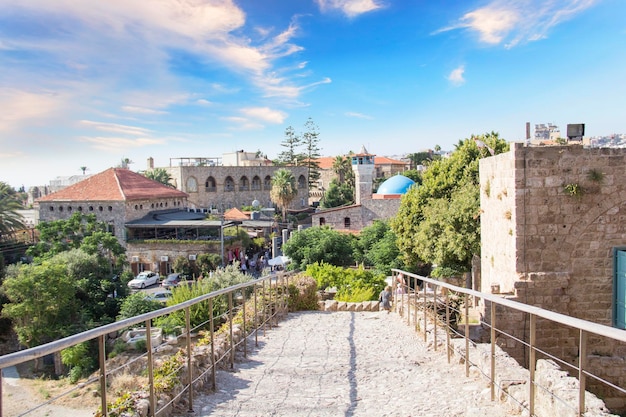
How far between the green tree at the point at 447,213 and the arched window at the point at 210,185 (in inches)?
1497

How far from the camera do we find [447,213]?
56.2ft

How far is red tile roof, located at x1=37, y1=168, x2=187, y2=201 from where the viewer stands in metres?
38.8

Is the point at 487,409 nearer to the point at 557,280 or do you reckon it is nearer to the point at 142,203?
the point at 557,280

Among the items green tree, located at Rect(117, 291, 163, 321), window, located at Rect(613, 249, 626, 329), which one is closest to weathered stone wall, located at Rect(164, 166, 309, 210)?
green tree, located at Rect(117, 291, 163, 321)

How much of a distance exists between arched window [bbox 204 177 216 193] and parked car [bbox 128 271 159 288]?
25.9m

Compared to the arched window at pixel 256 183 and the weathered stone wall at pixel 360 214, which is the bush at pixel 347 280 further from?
the arched window at pixel 256 183

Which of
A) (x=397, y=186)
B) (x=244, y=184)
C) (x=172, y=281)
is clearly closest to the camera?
(x=172, y=281)

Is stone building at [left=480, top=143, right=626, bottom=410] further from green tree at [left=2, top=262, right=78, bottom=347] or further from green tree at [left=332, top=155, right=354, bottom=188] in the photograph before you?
green tree at [left=332, top=155, right=354, bottom=188]

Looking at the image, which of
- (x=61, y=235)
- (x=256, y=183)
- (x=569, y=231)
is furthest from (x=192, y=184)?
(x=569, y=231)

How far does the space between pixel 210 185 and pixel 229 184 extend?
2.42 meters

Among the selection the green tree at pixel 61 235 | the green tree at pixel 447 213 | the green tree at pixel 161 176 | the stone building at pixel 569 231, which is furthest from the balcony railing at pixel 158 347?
the green tree at pixel 161 176

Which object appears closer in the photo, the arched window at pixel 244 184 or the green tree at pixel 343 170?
the arched window at pixel 244 184

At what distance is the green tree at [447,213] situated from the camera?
53.8ft

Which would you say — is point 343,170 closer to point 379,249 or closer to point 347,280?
point 379,249
